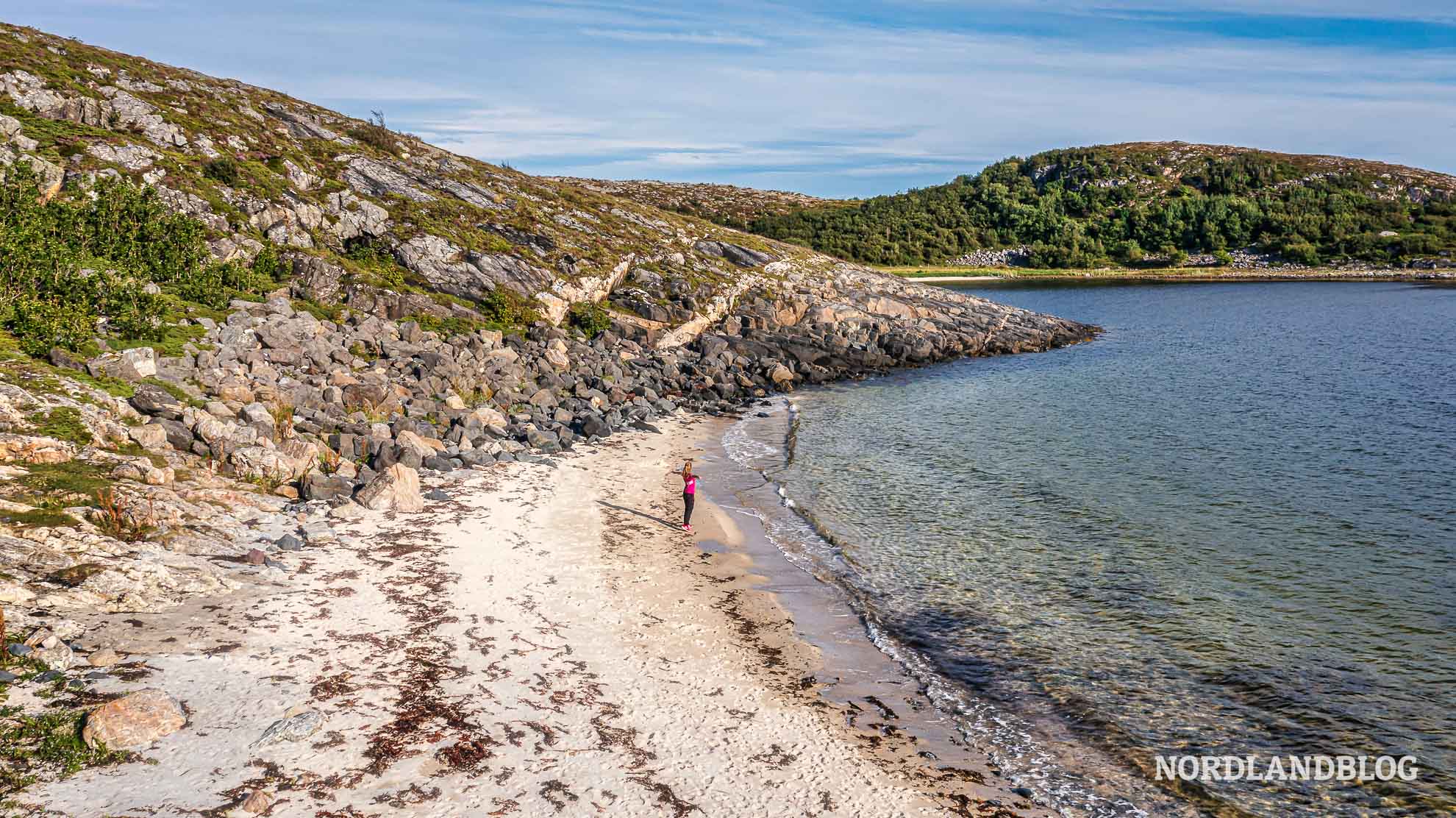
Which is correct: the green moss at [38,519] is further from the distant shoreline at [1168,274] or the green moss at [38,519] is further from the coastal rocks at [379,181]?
the distant shoreline at [1168,274]

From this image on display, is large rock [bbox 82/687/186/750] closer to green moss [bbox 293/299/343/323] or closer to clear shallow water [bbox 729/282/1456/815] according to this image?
clear shallow water [bbox 729/282/1456/815]

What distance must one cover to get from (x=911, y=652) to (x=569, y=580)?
9.04 metres

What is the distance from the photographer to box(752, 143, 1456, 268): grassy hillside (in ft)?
537

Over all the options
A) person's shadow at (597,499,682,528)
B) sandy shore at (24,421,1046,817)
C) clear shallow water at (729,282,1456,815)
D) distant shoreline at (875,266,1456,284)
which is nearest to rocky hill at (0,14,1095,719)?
sandy shore at (24,421,1046,817)

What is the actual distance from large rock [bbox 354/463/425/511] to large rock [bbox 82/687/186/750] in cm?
1179

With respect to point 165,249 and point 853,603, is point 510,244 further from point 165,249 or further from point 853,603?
point 853,603

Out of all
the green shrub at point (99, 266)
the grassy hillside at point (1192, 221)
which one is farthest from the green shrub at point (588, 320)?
the grassy hillside at point (1192, 221)

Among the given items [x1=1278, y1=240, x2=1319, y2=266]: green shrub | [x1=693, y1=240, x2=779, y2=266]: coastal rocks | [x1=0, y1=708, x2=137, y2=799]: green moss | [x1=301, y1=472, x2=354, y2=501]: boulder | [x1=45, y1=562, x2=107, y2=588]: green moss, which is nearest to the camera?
[x1=0, y1=708, x2=137, y2=799]: green moss

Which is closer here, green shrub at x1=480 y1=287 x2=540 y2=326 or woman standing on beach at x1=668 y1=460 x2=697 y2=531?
woman standing on beach at x1=668 y1=460 x2=697 y2=531

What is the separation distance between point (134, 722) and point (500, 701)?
562cm

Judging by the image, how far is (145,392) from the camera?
24.5 m

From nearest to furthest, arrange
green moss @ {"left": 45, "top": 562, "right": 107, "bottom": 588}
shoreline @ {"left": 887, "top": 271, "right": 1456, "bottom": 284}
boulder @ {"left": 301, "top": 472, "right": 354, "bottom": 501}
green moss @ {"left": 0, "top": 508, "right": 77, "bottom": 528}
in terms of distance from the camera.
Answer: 1. green moss @ {"left": 45, "top": 562, "right": 107, "bottom": 588}
2. green moss @ {"left": 0, "top": 508, "right": 77, "bottom": 528}
3. boulder @ {"left": 301, "top": 472, "right": 354, "bottom": 501}
4. shoreline @ {"left": 887, "top": 271, "right": 1456, "bottom": 284}

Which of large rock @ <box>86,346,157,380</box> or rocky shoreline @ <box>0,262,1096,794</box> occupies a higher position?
large rock @ <box>86,346,157,380</box>

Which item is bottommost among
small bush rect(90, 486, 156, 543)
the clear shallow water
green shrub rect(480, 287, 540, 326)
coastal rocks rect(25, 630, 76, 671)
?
the clear shallow water
